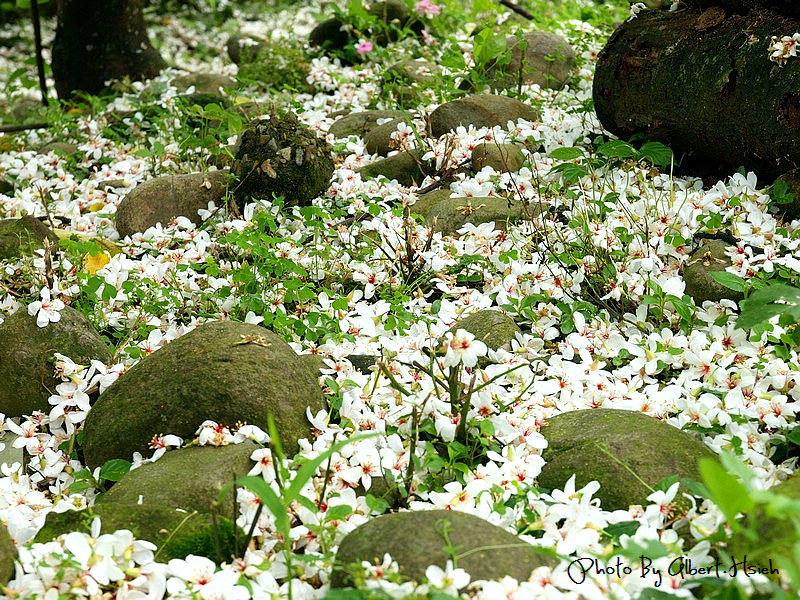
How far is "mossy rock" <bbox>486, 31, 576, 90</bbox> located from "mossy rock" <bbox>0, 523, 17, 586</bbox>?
13.8 ft

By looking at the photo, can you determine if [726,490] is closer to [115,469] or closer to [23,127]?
[115,469]

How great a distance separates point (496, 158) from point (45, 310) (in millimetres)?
2419

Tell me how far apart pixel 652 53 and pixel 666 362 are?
1946 mm

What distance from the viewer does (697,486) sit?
203 cm

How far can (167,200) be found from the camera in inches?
171

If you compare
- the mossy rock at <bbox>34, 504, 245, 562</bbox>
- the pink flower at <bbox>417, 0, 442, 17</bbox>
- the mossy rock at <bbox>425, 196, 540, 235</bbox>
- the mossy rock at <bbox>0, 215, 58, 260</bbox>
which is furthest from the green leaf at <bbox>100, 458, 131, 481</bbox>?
the pink flower at <bbox>417, 0, 442, 17</bbox>

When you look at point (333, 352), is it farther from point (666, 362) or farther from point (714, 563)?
point (714, 563)

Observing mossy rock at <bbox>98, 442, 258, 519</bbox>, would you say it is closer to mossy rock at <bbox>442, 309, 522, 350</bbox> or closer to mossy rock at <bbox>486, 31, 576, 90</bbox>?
mossy rock at <bbox>442, 309, 522, 350</bbox>

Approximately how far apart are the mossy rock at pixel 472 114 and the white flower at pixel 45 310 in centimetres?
245

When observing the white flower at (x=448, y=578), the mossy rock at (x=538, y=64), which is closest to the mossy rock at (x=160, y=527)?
the white flower at (x=448, y=578)

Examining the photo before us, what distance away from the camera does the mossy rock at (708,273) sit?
3.23m

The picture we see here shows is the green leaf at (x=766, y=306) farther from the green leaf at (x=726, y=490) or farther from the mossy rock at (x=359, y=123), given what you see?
the mossy rock at (x=359, y=123)

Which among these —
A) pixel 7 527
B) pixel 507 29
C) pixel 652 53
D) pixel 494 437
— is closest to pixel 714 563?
pixel 494 437

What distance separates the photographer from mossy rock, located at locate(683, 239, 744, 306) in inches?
127
